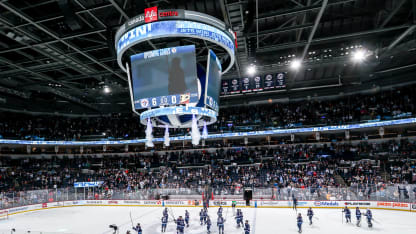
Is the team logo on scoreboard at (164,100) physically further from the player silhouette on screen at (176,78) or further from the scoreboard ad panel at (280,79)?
the scoreboard ad panel at (280,79)

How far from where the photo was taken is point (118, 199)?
1080 inches

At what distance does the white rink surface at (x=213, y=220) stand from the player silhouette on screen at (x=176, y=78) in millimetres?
8857

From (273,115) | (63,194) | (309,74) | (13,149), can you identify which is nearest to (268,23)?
(309,74)

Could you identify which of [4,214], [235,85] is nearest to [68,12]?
[235,85]

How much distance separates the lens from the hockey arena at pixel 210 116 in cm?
1347

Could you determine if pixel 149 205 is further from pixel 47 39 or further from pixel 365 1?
pixel 365 1

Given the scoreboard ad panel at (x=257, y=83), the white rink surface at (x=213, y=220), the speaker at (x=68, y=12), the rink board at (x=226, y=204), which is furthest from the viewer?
the scoreboard ad panel at (x=257, y=83)

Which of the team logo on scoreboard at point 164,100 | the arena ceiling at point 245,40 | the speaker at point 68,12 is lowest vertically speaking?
the team logo on scoreboard at point 164,100

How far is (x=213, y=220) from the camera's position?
18.6 metres

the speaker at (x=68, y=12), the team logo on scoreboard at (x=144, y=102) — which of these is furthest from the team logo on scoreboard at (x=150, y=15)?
the speaker at (x=68, y=12)

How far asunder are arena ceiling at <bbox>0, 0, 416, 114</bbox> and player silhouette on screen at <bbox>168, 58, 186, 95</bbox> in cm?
336

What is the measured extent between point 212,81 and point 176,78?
6.80 ft

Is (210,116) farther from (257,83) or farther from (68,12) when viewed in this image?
(257,83)

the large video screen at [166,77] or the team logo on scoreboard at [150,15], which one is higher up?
the team logo on scoreboard at [150,15]
